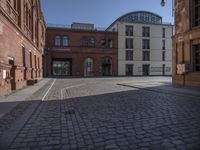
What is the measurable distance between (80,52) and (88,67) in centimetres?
385

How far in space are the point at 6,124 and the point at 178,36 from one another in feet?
53.9

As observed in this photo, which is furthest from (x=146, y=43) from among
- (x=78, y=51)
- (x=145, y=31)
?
(x=78, y=51)

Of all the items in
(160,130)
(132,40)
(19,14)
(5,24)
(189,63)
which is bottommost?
(160,130)

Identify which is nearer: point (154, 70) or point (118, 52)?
point (118, 52)

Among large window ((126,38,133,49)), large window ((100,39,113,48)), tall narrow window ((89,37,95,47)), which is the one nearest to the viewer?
tall narrow window ((89,37,95,47))

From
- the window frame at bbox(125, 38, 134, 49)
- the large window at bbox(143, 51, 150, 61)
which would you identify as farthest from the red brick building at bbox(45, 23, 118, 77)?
the large window at bbox(143, 51, 150, 61)

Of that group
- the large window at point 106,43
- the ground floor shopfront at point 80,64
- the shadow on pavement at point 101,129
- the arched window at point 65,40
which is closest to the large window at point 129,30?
the large window at point 106,43

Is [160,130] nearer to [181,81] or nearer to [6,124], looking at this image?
[6,124]

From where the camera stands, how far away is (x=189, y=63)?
1666cm

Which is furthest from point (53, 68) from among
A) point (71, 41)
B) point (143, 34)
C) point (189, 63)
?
point (189, 63)

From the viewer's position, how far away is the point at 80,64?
45.6 m

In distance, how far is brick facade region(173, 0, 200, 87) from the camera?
1622cm

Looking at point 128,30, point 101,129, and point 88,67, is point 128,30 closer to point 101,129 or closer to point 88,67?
point 88,67

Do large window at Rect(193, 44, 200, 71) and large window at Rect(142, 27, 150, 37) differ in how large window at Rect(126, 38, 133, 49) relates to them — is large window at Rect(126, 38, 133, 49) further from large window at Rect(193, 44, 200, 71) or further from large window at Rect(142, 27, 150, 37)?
large window at Rect(193, 44, 200, 71)
